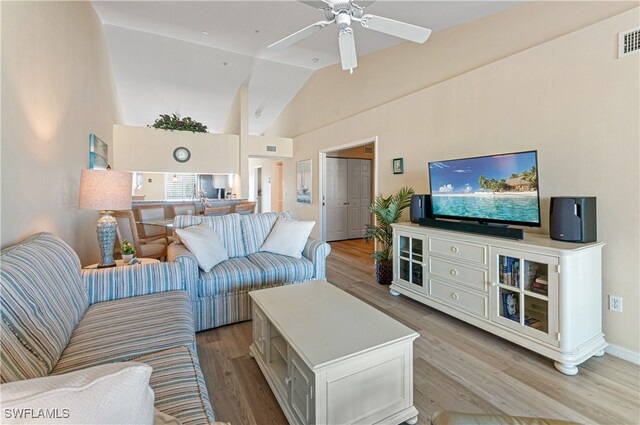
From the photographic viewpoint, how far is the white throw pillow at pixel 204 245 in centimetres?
256

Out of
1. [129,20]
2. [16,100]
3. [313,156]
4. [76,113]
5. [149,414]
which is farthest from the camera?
[313,156]

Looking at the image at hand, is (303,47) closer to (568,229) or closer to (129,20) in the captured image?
(129,20)

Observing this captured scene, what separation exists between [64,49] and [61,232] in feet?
5.41

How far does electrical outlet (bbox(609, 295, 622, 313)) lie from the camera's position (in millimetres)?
2111

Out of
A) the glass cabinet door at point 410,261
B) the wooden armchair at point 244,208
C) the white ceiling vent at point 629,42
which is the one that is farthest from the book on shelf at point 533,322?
the wooden armchair at point 244,208

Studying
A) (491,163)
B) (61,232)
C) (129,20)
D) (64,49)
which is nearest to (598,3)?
(491,163)

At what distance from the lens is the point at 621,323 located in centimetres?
210

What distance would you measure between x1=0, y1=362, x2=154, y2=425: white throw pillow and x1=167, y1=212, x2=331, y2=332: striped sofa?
6.13ft

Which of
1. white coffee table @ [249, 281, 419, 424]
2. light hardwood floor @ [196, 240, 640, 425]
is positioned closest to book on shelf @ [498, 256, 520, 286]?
light hardwood floor @ [196, 240, 640, 425]

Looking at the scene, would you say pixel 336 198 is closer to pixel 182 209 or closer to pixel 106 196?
pixel 182 209

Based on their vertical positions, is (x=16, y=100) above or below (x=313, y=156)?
below

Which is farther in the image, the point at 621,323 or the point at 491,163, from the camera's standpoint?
the point at 491,163

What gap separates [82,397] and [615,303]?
3048 millimetres

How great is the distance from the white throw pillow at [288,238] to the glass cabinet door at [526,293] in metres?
1.73
